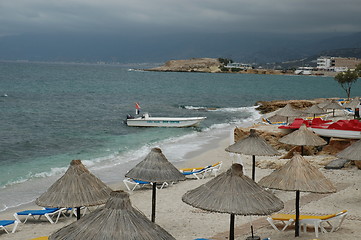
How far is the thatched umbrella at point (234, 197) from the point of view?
277 inches

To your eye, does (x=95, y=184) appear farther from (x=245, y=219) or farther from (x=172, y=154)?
(x=172, y=154)

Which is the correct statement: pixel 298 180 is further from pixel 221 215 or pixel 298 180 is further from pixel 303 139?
pixel 303 139

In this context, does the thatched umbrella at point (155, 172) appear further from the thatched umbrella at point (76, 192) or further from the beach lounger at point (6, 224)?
the beach lounger at point (6, 224)

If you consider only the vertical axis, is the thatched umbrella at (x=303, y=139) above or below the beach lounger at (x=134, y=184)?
above

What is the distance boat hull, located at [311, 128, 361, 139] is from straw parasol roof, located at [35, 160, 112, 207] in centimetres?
1223

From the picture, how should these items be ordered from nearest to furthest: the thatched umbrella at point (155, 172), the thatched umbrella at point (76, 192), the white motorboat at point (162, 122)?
the thatched umbrella at point (76, 192) < the thatched umbrella at point (155, 172) < the white motorboat at point (162, 122)

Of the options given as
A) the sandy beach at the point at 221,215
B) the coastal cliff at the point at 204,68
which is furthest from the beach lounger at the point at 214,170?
the coastal cliff at the point at 204,68

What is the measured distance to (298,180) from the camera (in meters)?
8.81

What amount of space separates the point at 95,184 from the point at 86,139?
17.7m

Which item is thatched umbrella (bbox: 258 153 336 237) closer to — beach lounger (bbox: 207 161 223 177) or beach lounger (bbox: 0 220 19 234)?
beach lounger (bbox: 0 220 19 234)

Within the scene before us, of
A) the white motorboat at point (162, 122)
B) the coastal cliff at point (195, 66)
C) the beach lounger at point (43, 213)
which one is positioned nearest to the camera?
the beach lounger at point (43, 213)

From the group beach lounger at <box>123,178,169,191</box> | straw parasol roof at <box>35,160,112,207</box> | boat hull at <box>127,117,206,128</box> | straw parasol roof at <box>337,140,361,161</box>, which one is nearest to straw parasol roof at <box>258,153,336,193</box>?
straw parasol roof at <box>337,140,361,161</box>

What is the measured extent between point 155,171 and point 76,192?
234cm

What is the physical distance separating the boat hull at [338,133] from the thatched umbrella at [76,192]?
12232 millimetres
